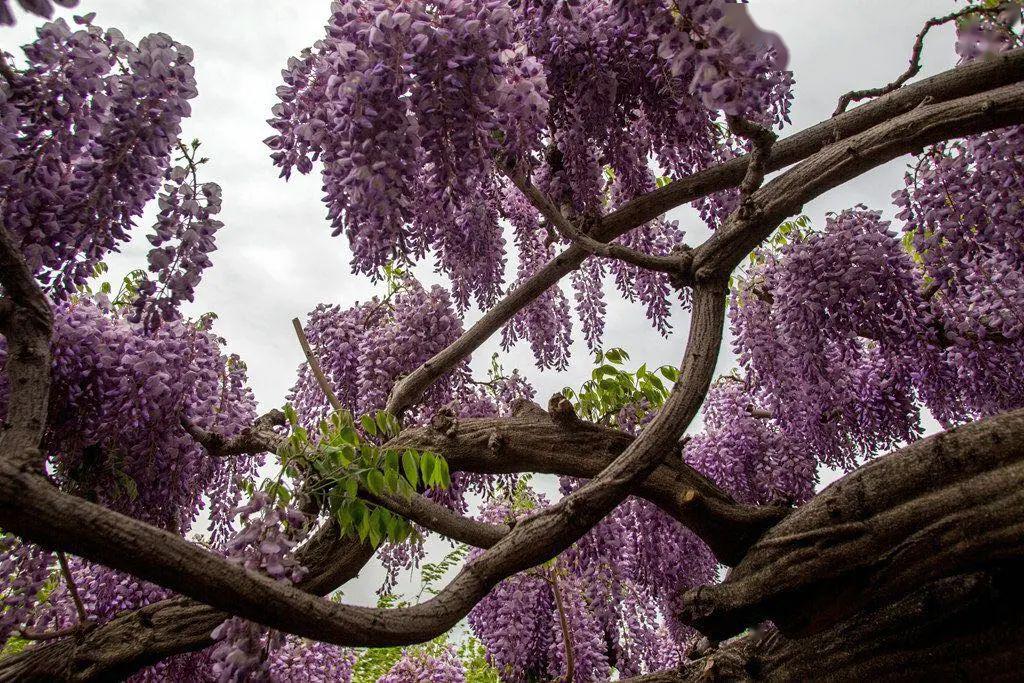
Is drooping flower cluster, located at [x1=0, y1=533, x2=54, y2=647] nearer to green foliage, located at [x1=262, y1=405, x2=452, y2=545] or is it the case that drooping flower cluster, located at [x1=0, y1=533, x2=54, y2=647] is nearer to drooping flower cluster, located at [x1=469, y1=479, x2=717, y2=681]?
green foliage, located at [x1=262, y1=405, x2=452, y2=545]

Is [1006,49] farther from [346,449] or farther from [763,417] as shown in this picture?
[346,449]

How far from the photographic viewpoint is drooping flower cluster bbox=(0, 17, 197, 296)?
270 centimetres

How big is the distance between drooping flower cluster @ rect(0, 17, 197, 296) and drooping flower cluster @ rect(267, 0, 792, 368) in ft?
1.57

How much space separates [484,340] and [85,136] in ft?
7.29

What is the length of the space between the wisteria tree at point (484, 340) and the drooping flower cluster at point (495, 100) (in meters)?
0.01

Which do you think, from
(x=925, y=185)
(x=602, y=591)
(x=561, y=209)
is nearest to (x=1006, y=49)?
(x=925, y=185)

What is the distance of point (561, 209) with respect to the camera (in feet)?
13.2

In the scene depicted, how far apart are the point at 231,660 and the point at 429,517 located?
98cm

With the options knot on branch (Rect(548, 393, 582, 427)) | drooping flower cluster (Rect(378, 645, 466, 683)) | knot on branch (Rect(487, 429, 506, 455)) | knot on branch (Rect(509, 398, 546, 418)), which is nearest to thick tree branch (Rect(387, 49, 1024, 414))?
knot on branch (Rect(509, 398, 546, 418))

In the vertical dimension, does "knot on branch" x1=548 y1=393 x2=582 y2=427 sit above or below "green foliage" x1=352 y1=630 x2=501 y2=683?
below

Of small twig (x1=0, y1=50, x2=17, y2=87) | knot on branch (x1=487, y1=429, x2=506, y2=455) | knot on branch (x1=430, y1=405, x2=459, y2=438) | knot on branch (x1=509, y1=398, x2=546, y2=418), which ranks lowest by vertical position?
knot on branch (x1=487, y1=429, x2=506, y2=455)

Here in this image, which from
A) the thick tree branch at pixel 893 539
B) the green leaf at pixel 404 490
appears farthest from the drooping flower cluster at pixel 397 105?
the thick tree branch at pixel 893 539

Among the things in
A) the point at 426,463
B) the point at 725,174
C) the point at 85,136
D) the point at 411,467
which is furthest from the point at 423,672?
the point at 85,136

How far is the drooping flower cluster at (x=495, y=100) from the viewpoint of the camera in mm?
2168
